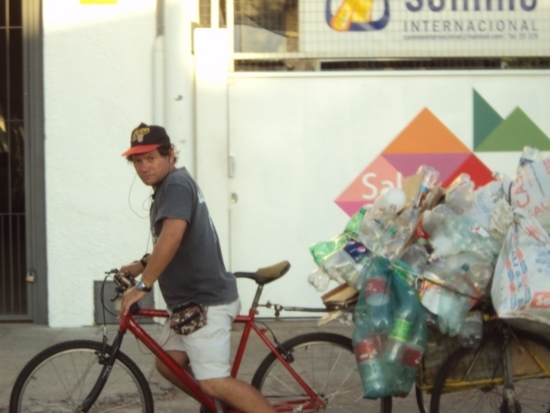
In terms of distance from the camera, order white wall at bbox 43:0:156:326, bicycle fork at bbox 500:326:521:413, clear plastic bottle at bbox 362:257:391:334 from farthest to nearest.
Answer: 1. white wall at bbox 43:0:156:326
2. bicycle fork at bbox 500:326:521:413
3. clear plastic bottle at bbox 362:257:391:334

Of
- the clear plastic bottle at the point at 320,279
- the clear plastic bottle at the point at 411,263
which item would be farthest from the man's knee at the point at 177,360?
the clear plastic bottle at the point at 411,263

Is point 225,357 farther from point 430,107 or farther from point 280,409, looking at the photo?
point 430,107

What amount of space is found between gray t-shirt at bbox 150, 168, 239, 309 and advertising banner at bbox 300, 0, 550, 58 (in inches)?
141

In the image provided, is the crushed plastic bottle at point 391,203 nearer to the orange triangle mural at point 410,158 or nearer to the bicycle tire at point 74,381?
the bicycle tire at point 74,381

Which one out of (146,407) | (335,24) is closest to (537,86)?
(335,24)

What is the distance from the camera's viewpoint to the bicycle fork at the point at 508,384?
420cm

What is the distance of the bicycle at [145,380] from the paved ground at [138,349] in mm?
978

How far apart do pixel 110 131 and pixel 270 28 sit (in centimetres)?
161

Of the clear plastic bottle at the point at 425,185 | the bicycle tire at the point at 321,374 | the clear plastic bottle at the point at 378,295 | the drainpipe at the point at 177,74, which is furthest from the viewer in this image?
the drainpipe at the point at 177,74

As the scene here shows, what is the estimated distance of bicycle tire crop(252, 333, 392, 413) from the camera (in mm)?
4305

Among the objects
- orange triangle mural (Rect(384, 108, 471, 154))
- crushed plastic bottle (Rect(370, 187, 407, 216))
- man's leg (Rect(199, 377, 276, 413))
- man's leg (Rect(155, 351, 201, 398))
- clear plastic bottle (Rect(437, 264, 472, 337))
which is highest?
orange triangle mural (Rect(384, 108, 471, 154))

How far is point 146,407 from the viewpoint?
14.0ft

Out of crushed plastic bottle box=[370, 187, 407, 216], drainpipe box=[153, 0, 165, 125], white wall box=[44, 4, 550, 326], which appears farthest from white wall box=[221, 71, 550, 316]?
crushed plastic bottle box=[370, 187, 407, 216]

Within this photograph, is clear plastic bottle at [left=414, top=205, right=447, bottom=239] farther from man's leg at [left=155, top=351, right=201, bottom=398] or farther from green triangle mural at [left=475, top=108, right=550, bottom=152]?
green triangle mural at [left=475, top=108, right=550, bottom=152]
